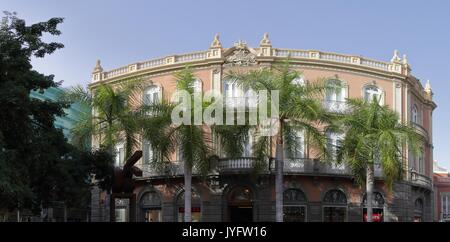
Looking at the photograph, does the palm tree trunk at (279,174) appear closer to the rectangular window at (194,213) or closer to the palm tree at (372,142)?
the palm tree at (372,142)

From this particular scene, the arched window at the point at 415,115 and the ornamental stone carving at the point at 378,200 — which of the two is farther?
the arched window at the point at 415,115

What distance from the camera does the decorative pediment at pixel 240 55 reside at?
35406 mm

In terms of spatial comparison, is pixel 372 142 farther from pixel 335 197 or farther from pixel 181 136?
pixel 335 197

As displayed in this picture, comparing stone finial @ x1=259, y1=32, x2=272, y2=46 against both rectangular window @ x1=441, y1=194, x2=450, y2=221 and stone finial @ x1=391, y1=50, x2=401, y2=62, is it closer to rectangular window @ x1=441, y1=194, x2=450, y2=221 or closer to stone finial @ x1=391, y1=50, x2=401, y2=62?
stone finial @ x1=391, y1=50, x2=401, y2=62

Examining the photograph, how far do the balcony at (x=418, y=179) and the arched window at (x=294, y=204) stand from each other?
855 centimetres

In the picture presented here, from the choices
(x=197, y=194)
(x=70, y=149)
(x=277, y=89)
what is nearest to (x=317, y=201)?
(x=197, y=194)

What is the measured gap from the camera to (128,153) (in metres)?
24.6

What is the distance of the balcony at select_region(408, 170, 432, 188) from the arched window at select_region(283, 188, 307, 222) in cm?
855

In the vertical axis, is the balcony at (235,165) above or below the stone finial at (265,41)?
below

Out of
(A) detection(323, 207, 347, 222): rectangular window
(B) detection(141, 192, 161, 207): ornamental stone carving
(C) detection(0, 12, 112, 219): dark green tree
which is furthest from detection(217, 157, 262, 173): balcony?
(C) detection(0, 12, 112, 219): dark green tree

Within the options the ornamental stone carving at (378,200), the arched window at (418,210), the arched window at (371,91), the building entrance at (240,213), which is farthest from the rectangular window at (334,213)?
the arched window at (371,91)

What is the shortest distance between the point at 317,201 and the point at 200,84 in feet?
33.8

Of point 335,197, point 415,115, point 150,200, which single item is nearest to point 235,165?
point 150,200

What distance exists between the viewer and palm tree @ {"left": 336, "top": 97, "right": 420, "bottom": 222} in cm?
2498
